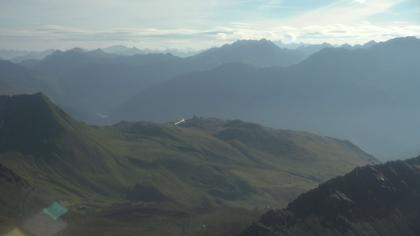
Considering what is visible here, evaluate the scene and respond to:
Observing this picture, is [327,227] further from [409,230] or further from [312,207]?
[409,230]

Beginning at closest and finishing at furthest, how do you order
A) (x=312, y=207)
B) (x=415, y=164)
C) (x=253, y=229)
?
(x=253, y=229) < (x=312, y=207) < (x=415, y=164)

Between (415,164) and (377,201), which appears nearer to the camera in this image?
(377,201)

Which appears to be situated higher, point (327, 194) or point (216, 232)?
point (327, 194)

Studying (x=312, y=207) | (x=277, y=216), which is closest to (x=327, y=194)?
(x=312, y=207)

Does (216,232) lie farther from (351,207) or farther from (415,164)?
(415,164)

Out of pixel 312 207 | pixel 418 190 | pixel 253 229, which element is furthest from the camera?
pixel 418 190

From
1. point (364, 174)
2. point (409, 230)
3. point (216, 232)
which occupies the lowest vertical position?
point (216, 232)
